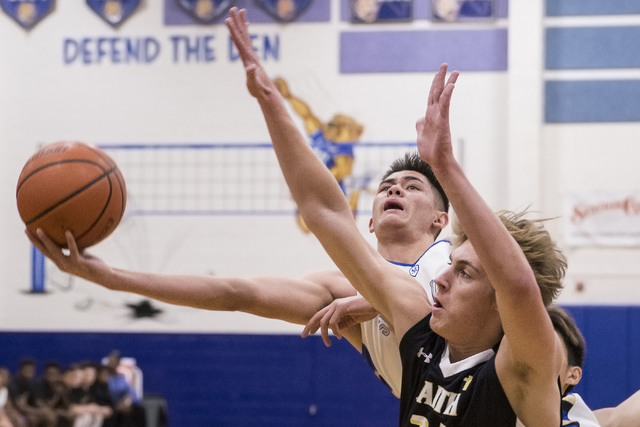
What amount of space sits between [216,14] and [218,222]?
2369 millimetres

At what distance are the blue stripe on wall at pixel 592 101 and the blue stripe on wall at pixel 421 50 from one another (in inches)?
25.7

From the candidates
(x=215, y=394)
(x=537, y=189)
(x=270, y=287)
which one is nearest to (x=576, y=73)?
(x=537, y=189)

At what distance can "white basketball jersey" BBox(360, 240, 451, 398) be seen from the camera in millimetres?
3262

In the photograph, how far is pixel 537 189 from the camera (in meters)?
9.55

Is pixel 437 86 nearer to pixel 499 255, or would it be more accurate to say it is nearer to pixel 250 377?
pixel 499 255

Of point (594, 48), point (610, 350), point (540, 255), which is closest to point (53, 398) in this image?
point (610, 350)

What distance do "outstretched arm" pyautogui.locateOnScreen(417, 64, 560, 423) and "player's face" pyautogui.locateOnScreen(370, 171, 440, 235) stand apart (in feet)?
4.77

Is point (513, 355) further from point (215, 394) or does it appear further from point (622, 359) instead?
point (215, 394)

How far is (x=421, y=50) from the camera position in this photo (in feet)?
32.7

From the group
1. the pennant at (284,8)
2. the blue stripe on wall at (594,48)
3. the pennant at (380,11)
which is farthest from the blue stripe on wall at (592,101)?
the pennant at (284,8)

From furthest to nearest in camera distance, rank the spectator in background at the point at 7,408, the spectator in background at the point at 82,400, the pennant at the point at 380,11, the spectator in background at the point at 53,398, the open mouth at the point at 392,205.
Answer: the pennant at the point at 380,11 < the spectator in background at the point at 82,400 < the spectator in background at the point at 53,398 < the spectator in background at the point at 7,408 < the open mouth at the point at 392,205

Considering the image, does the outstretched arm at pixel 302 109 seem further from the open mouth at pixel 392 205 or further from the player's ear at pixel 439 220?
the open mouth at pixel 392 205

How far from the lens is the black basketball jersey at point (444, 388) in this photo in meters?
2.29

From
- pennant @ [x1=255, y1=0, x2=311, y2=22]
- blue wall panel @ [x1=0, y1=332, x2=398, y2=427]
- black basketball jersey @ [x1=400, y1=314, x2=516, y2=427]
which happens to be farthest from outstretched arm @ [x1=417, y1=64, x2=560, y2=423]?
pennant @ [x1=255, y1=0, x2=311, y2=22]
